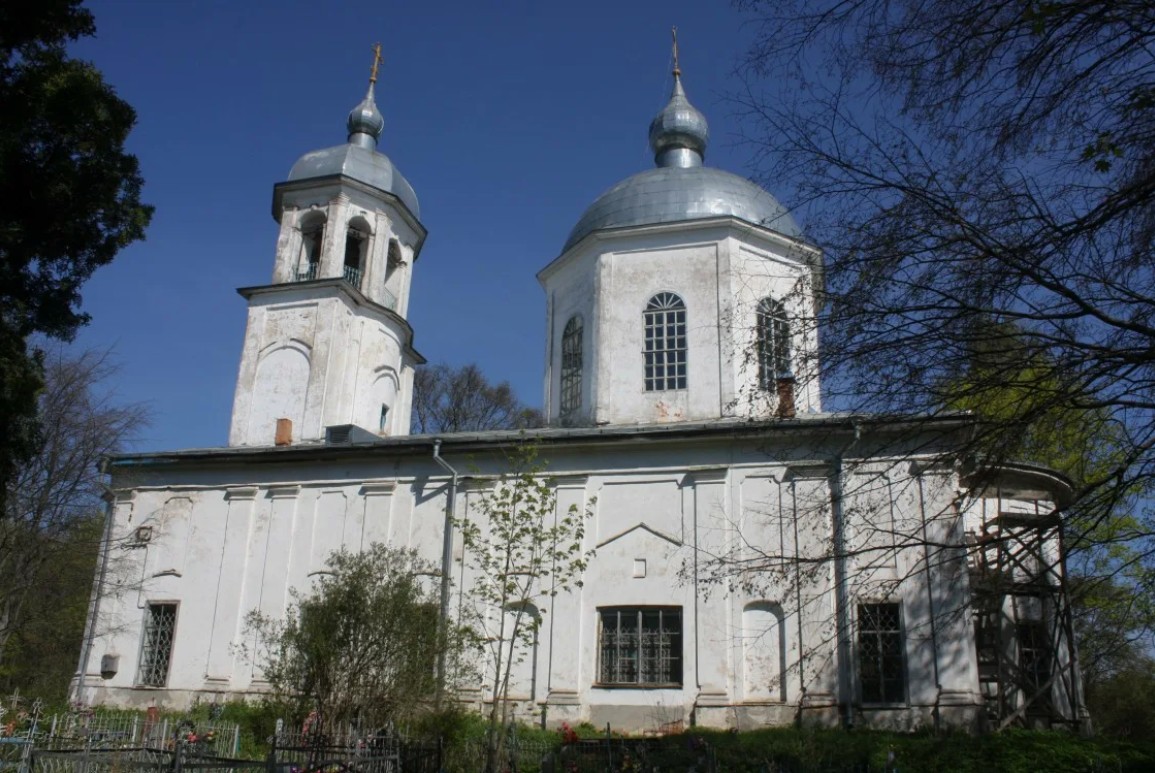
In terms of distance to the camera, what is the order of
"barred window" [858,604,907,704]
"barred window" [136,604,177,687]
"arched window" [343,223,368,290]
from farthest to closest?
"arched window" [343,223,368,290]
"barred window" [136,604,177,687]
"barred window" [858,604,907,704]

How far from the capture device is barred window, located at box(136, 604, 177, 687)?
1808 cm

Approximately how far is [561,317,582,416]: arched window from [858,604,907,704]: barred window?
7323 mm

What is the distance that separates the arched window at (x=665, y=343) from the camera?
61.3 ft

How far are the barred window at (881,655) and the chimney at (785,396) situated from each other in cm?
816

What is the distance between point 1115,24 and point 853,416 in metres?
3.04

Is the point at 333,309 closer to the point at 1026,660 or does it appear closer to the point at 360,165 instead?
the point at 360,165

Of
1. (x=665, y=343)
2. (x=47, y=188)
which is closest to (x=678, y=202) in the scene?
(x=665, y=343)

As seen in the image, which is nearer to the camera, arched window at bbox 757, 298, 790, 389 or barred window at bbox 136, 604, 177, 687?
arched window at bbox 757, 298, 790, 389

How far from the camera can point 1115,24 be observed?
5625mm

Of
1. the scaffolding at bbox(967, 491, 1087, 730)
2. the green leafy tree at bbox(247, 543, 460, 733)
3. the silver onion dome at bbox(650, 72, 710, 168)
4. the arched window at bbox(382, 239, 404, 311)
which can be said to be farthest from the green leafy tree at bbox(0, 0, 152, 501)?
the silver onion dome at bbox(650, 72, 710, 168)

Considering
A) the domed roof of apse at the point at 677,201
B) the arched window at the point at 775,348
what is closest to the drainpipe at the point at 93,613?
the domed roof of apse at the point at 677,201

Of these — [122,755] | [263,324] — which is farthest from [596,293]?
[122,755]

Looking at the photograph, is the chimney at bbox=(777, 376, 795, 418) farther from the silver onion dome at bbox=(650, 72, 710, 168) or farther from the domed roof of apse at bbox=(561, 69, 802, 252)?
the silver onion dome at bbox=(650, 72, 710, 168)

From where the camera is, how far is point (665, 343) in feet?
62.2
